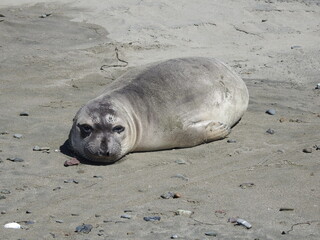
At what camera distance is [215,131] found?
258 inches

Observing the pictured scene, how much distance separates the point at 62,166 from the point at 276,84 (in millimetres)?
3408

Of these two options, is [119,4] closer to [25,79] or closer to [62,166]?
[25,79]

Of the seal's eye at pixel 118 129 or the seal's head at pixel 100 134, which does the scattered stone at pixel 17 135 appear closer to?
the seal's head at pixel 100 134

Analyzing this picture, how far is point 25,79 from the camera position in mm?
8375

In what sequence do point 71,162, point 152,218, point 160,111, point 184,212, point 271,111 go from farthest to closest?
1. point 271,111
2. point 160,111
3. point 71,162
4. point 184,212
5. point 152,218

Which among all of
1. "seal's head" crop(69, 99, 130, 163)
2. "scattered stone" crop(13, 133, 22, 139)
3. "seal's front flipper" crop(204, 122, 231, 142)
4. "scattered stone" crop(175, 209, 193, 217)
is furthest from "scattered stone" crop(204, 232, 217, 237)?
"scattered stone" crop(13, 133, 22, 139)

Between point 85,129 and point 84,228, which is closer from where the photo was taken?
point 84,228

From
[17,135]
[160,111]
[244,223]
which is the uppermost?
[244,223]

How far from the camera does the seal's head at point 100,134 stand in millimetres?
5871

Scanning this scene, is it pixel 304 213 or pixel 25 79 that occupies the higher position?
pixel 304 213

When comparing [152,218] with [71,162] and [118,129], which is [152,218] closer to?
[71,162]

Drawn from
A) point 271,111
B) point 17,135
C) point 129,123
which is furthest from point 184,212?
point 271,111

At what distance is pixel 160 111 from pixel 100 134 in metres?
0.73

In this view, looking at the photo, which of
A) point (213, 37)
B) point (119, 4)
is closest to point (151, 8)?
point (119, 4)
